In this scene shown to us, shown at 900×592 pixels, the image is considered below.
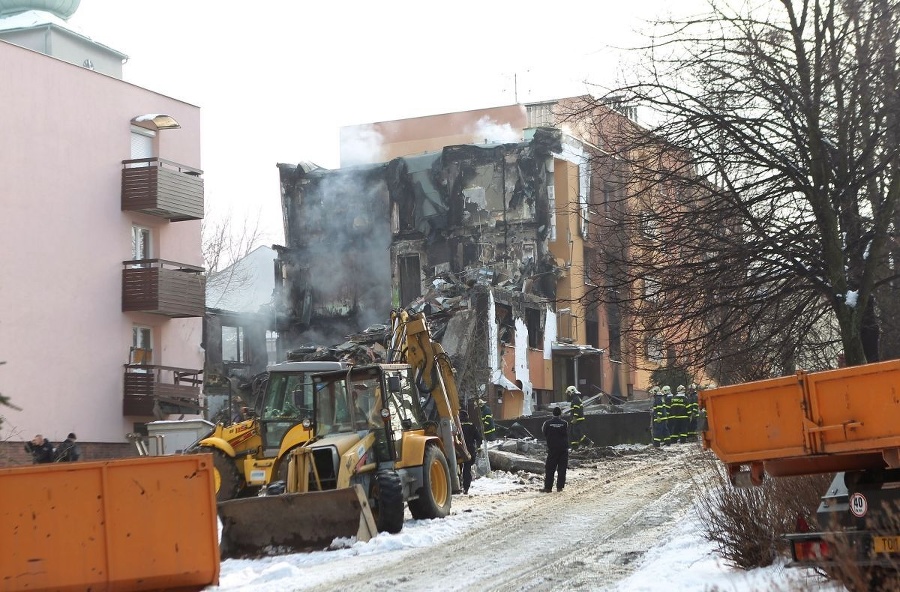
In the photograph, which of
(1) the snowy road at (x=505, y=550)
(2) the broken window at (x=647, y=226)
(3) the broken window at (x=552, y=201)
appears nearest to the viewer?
(1) the snowy road at (x=505, y=550)

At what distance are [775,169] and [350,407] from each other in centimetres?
718

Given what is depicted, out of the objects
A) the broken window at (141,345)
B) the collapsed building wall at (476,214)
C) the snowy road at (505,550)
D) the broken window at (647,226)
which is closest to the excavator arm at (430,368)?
the snowy road at (505,550)

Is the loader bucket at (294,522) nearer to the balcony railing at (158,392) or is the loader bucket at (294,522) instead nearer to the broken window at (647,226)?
the broken window at (647,226)

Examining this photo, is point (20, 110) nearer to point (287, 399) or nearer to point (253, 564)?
point (287, 399)

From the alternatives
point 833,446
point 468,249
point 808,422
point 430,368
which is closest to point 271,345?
point 468,249

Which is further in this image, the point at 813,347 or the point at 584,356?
the point at 584,356

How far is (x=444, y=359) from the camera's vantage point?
1941cm

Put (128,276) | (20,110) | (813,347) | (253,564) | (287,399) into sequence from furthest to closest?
(128,276) < (20,110) < (287,399) < (813,347) < (253,564)

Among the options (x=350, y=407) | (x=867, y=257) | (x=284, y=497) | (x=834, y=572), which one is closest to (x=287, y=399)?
(x=350, y=407)

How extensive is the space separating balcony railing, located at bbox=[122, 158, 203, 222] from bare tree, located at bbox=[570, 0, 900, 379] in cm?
2096

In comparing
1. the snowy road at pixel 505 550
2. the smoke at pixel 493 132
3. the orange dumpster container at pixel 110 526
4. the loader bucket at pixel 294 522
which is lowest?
the snowy road at pixel 505 550

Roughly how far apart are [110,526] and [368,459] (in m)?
8.12

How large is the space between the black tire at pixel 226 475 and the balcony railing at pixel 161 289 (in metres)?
14.7

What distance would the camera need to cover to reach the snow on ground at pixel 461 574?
9594 millimetres
